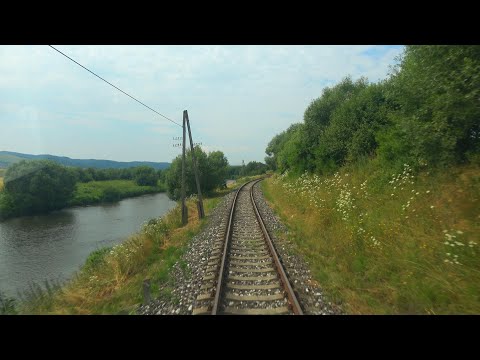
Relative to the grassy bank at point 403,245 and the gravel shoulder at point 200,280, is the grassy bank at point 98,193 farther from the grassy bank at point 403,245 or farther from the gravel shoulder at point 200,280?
the grassy bank at point 403,245

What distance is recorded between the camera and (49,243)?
86.4ft

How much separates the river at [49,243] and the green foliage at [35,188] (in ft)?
6.87

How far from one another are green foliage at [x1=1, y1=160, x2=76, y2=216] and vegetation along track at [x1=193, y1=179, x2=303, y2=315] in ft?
117

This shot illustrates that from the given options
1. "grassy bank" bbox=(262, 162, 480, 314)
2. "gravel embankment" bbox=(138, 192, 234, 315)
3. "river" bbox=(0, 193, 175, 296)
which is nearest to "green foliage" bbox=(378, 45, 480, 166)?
"grassy bank" bbox=(262, 162, 480, 314)

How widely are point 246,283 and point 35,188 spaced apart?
47627mm

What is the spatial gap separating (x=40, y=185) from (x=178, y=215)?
37597mm

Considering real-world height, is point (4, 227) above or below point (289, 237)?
below

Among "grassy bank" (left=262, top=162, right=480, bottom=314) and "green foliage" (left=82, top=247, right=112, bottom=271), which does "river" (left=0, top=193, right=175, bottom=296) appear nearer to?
"green foliage" (left=82, top=247, right=112, bottom=271)

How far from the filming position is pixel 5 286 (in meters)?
15.2

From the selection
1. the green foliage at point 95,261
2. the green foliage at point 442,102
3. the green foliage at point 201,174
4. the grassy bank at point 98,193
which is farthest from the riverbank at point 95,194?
the green foliage at point 442,102

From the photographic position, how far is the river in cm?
1702

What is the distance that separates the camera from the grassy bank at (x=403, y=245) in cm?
456

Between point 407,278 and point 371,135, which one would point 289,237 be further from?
point 371,135
